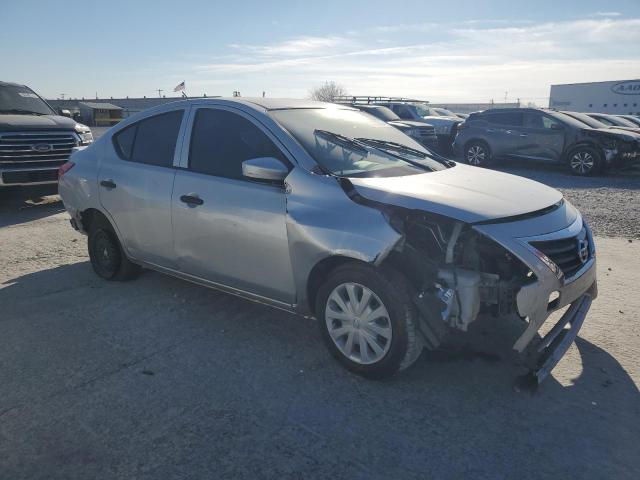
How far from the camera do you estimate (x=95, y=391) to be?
3.25 metres

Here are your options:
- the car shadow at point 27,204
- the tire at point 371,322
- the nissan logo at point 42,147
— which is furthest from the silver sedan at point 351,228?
the nissan logo at point 42,147

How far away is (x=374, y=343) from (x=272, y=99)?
2.36m

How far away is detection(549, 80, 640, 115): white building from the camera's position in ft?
162

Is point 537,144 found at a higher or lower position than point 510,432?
higher

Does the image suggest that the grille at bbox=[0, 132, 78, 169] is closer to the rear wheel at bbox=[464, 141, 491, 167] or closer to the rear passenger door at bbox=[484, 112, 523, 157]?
the rear wheel at bbox=[464, 141, 491, 167]

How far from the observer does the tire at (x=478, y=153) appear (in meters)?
14.6

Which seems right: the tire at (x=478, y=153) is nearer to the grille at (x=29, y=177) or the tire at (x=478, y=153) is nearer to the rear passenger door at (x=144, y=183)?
the grille at (x=29, y=177)

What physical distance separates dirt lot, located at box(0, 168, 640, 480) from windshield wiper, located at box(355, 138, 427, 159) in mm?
1521

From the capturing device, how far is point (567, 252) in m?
3.26

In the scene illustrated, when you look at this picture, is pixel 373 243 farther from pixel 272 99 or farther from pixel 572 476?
pixel 272 99

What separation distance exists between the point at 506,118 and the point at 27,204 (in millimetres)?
11982

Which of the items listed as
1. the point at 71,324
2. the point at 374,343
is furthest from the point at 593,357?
the point at 71,324

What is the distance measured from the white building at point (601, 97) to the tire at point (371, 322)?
5275cm

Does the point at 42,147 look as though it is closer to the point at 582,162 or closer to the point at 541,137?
the point at 541,137
